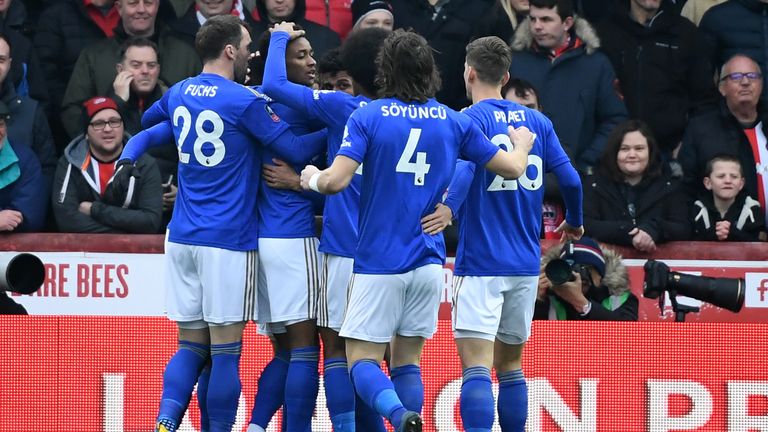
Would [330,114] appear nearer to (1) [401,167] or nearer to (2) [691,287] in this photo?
(1) [401,167]

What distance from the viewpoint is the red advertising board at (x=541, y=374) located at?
10453 mm

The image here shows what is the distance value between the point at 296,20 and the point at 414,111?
4.59 meters

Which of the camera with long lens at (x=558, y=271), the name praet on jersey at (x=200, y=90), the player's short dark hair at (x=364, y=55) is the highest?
the player's short dark hair at (x=364, y=55)

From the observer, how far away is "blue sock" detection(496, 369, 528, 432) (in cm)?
884

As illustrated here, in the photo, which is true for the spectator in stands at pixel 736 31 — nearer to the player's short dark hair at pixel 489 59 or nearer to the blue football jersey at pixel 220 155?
the player's short dark hair at pixel 489 59

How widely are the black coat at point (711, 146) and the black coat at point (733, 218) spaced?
13cm

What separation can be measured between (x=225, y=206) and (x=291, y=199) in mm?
356

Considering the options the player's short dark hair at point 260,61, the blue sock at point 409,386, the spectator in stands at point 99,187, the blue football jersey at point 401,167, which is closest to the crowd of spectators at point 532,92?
the spectator in stands at point 99,187

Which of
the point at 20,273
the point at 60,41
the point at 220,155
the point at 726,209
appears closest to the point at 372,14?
the point at 60,41

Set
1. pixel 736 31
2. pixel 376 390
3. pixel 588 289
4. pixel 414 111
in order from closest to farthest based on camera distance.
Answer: pixel 376 390
pixel 414 111
pixel 588 289
pixel 736 31

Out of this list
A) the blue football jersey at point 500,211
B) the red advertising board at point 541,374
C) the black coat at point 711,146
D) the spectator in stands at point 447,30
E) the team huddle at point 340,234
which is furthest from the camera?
the spectator in stands at point 447,30

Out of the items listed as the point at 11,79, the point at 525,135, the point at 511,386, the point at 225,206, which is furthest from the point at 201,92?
the point at 11,79

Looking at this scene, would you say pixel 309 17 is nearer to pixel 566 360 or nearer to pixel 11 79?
pixel 11 79

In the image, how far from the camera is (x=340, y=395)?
8.66 meters
